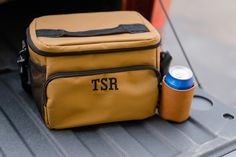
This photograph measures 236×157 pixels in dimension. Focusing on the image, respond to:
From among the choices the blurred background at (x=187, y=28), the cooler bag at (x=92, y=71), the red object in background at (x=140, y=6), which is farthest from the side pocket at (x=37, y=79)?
the red object in background at (x=140, y=6)

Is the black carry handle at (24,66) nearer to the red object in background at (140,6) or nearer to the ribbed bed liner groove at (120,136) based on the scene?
the ribbed bed liner groove at (120,136)

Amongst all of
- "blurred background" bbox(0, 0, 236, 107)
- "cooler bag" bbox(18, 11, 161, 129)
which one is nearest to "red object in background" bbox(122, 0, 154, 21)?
"blurred background" bbox(0, 0, 236, 107)

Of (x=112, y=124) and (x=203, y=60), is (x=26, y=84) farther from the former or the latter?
(x=203, y=60)

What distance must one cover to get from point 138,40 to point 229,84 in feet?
3.01

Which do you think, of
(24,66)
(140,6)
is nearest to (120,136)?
(24,66)

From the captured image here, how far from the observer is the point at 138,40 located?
1052mm

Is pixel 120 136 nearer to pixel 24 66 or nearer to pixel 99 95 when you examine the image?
pixel 99 95

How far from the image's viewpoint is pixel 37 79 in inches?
42.9

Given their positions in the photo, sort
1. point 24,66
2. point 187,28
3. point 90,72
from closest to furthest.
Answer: point 90,72, point 24,66, point 187,28

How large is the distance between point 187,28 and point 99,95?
1223mm

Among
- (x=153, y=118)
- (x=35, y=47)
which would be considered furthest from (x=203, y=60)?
(x=35, y=47)

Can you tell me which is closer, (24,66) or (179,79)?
(179,79)

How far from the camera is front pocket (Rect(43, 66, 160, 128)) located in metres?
1.04

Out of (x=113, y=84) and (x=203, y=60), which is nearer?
(x=113, y=84)
